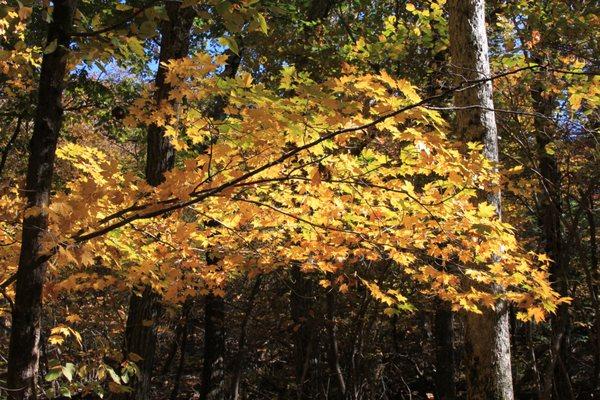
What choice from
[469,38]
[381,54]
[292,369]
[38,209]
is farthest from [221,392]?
[38,209]

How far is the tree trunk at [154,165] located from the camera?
5551 millimetres

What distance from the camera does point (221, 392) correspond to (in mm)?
Answer: 10477

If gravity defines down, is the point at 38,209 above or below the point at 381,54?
below

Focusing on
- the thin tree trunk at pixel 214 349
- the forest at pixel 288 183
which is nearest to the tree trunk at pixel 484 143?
the forest at pixel 288 183

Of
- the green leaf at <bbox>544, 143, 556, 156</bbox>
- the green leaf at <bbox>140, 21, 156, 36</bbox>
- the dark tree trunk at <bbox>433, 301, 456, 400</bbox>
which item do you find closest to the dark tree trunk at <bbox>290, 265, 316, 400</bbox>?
the dark tree trunk at <bbox>433, 301, 456, 400</bbox>

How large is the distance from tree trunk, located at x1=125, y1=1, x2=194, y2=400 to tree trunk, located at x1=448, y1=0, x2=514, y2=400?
118 inches

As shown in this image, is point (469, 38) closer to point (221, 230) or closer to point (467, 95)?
point (467, 95)

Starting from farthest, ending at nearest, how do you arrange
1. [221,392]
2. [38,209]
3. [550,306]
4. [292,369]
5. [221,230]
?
[292,369], [221,392], [221,230], [550,306], [38,209]

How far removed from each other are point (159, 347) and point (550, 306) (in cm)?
1417

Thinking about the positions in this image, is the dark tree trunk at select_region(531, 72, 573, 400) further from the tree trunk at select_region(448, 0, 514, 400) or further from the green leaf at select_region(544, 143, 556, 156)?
the tree trunk at select_region(448, 0, 514, 400)

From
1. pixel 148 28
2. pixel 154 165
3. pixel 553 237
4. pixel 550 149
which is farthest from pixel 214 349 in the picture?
pixel 148 28

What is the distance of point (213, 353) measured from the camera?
1059cm

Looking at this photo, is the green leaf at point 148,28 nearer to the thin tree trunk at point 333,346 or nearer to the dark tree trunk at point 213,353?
the thin tree trunk at point 333,346

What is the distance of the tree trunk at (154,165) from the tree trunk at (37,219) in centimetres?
318
